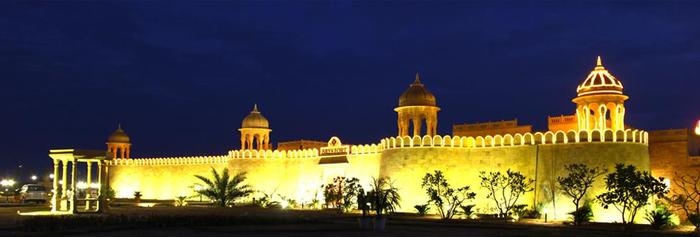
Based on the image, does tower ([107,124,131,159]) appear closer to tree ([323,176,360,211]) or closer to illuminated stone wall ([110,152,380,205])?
illuminated stone wall ([110,152,380,205])

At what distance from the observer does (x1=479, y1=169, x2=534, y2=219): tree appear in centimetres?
2531

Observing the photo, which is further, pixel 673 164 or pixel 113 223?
pixel 673 164

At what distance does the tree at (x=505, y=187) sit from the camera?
25.3 m

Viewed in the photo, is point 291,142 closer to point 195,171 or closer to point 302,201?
point 195,171

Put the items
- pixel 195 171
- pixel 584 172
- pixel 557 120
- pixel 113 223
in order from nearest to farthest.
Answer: pixel 113 223
pixel 584 172
pixel 557 120
pixel 195 171

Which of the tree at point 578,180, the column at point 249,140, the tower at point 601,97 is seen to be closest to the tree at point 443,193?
the tree at point 578,180

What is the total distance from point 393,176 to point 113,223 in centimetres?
1276

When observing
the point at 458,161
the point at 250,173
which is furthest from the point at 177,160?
the point at 458,161

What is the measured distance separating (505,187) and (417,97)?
19.7 feet

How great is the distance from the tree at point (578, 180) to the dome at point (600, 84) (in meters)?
2.94

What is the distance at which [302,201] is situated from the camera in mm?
34844

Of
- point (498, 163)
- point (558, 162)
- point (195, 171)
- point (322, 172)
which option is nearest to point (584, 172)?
point (558, 162)

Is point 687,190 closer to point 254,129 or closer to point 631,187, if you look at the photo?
point 631,187

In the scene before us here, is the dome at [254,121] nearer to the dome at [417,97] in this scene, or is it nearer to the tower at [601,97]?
the dome at [417,97]
